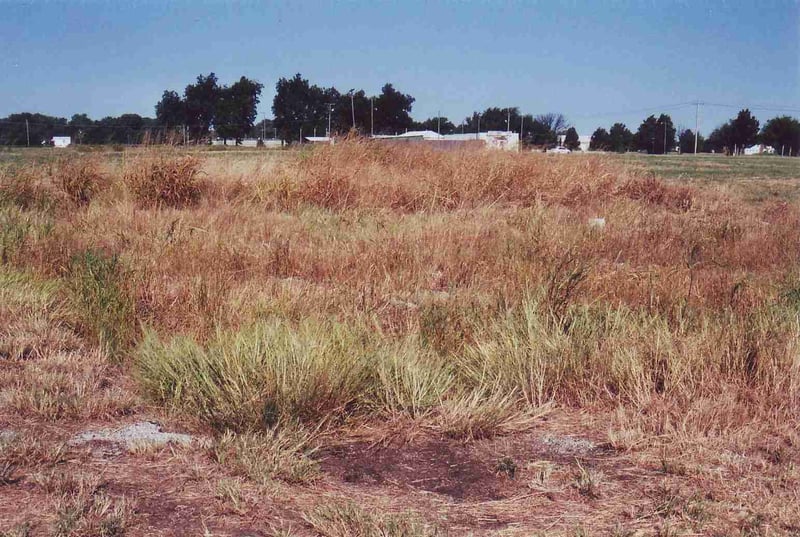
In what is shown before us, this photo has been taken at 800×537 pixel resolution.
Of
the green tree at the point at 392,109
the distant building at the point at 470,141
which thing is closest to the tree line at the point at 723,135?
the green tree at the point at 392,109

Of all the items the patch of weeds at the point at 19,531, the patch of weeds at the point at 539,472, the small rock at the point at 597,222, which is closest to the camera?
the patch of weeds at the point at 19,531

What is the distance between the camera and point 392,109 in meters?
59.1

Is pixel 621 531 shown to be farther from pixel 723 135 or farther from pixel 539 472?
pixel 723 135

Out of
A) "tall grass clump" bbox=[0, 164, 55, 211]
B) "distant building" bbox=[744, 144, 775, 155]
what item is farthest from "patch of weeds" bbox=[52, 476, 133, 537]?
"distant building" bbox=[744, 144, 775, 155]

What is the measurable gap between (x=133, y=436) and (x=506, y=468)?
1628mm

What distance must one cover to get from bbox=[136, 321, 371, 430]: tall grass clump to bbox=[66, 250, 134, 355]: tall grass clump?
2.06 ft

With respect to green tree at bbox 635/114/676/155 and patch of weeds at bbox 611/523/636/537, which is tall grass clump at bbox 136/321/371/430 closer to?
patch of weeds at bbox 611/523/636/537

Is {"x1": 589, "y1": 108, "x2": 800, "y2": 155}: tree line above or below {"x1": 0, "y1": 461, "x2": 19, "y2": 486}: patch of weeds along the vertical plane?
above

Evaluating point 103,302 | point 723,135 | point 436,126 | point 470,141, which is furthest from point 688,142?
point 103,302

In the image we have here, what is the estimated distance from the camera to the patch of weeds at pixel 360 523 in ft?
8.02

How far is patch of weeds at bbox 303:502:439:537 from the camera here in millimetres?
2443

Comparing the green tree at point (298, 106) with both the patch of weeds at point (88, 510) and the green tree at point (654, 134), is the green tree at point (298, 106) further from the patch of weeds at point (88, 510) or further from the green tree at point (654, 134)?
the patch of weeds at point (88, 510)

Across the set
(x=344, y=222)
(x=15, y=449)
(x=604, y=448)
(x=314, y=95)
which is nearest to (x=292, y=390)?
(x=15, y=449)

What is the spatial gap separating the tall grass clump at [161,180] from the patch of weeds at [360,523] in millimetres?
8699
